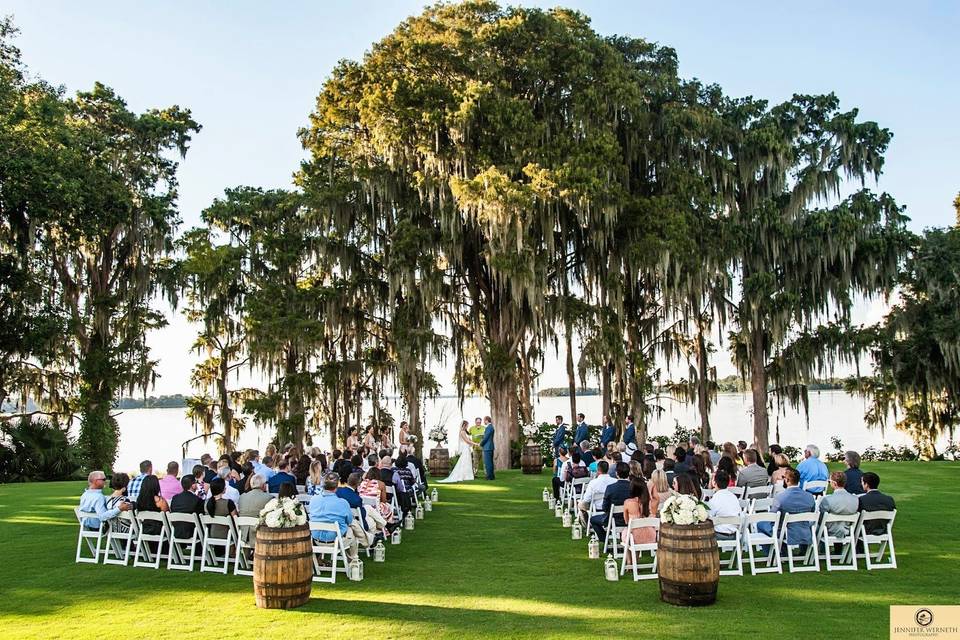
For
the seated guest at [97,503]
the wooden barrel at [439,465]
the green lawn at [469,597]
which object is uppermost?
the seated guest at [97,503]

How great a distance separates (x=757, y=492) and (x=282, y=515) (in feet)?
20.1

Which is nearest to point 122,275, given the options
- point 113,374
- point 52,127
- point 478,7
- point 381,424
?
point 113,374

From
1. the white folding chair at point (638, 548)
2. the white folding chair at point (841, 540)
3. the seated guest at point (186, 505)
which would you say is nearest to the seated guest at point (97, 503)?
the seated guest at point (186, 505)

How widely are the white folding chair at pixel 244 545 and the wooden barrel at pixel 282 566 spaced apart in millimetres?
1222

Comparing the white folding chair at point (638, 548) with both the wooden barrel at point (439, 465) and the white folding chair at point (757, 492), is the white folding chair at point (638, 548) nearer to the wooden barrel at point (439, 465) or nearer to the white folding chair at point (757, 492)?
the white folding chair at point (757, 492)

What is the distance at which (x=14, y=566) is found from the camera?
9133 millimetres

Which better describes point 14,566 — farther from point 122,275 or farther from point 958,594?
point 122,275

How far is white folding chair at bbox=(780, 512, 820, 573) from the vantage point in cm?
806

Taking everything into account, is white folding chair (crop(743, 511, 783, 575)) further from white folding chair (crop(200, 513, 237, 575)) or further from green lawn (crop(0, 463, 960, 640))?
white folding chair (crop(200, 513, 237, 575))

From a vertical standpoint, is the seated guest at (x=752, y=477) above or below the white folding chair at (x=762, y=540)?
above

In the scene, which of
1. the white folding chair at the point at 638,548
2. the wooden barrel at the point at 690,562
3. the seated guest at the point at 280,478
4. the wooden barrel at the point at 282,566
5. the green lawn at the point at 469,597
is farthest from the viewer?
the seated guest at the point at 280,478

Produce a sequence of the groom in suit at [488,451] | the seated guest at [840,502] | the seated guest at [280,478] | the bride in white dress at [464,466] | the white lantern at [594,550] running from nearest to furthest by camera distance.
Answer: the seated guest at [840,502] < the white lantern at [594,550] < the seated guest at [280,478] < the groom in suit at [488,451] < the bride in white dress at [464,466]

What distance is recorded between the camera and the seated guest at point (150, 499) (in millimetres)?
9094

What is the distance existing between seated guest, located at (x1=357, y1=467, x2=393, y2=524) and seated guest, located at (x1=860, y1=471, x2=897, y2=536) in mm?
5662
